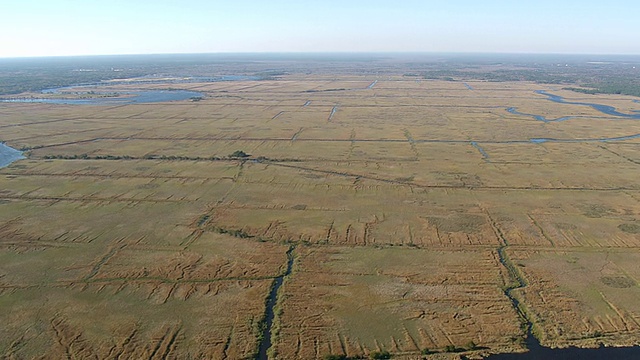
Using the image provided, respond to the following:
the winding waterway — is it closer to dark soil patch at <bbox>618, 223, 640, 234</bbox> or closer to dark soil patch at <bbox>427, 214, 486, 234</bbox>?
dark soil patch at <bbox>427, 214, 486, 234</bbox>

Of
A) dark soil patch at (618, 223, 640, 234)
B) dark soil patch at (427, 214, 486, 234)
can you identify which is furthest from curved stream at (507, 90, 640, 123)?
dark soil patch at (427, 214, 486, 234)

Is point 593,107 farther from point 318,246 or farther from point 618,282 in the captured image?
point 318,246

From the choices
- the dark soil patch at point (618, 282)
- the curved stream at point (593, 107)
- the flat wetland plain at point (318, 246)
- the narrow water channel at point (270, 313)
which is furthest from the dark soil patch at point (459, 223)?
the curved stream at point (593, 107)

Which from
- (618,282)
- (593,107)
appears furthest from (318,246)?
(593,107)

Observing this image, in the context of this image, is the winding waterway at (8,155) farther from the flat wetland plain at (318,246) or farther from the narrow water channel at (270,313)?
the narrow water channel at (270,313)

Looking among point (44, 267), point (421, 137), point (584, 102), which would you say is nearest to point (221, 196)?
point (44, 267)

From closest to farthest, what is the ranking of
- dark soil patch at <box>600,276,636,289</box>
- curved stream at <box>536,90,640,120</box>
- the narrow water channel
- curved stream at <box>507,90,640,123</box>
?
the narrow water channel, dark soil patch at <box>600,276,636,289</box>, curved stream at <box>507,90,640,123</box>, curved stream at <box>536,90,640,120</box>
